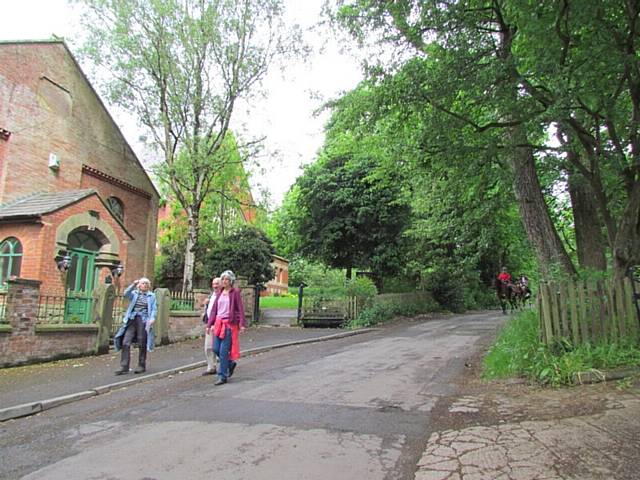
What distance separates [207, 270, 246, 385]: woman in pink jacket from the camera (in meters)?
7.65

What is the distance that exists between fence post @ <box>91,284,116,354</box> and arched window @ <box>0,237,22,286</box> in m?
3.25

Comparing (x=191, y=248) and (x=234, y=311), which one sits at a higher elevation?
(x=191, y=248)

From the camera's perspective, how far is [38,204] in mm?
13586

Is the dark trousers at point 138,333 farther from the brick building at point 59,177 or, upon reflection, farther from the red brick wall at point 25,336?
the brick building at point 59,177

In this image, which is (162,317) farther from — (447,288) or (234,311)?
(447,288)

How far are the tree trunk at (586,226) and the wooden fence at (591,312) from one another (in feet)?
9.64

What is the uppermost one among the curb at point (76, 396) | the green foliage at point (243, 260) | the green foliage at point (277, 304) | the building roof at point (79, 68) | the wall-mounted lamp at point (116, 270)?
the building roof at point (79, 68)

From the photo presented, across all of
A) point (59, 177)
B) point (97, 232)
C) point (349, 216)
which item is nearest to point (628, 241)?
point (97, 232)

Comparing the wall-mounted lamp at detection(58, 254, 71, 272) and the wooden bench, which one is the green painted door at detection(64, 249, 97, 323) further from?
the wooden bench

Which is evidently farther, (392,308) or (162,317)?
(392,308)

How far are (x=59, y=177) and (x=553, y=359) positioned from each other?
16521 millimetres

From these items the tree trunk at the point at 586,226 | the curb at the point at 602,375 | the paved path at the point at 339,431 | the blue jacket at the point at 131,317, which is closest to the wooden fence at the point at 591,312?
the curb at the point at 602,375

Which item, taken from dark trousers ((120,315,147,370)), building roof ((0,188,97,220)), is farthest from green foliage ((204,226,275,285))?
dark trousers ((120,315,147,370))

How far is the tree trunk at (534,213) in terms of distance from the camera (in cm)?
837
